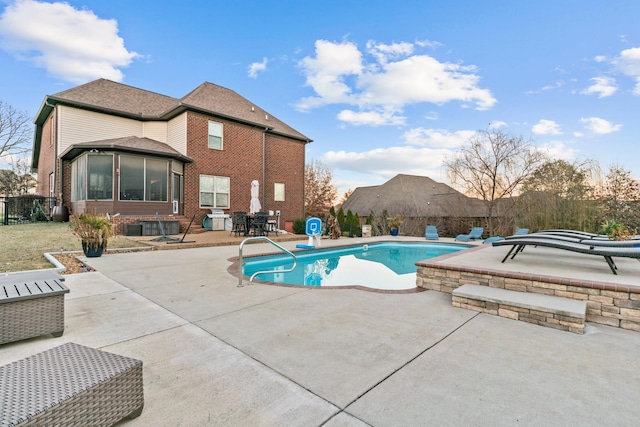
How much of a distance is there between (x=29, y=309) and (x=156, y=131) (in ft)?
49.9

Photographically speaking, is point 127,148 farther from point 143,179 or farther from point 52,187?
point 52,187

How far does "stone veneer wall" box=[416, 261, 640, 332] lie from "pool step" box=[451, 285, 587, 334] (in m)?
0.15

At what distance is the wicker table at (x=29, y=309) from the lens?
8.59 ft

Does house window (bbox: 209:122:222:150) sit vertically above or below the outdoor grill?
above

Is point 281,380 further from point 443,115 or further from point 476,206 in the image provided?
point 476,206

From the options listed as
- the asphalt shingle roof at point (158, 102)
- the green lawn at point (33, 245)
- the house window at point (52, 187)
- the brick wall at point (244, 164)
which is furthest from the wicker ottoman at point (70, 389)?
the house window at point (52, 187)

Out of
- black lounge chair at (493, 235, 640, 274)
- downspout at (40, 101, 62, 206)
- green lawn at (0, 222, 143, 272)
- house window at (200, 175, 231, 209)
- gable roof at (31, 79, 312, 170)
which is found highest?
gable roof at (31, 79, 312, 170)

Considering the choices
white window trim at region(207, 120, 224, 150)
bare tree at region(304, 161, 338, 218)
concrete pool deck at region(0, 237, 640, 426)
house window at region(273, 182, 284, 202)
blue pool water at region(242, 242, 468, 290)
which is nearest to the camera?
concrete pool deck at region(0, 237, 640, 426)

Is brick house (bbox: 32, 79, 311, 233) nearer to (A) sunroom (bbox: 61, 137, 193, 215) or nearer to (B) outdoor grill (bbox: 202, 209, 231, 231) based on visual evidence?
(A) sunroom (bbox: 61, 137, 193, 215)

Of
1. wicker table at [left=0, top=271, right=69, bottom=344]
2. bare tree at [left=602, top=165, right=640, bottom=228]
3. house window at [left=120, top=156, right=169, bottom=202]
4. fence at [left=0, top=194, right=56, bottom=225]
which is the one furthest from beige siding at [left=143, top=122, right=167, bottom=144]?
bare tree at [left=602, top=165, right=640, bottom=228]

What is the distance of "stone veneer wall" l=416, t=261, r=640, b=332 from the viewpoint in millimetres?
3406

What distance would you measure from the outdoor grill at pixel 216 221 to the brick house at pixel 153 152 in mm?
382

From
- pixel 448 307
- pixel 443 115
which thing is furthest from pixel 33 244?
pixel 443 115

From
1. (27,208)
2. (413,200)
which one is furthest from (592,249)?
(27,208)
